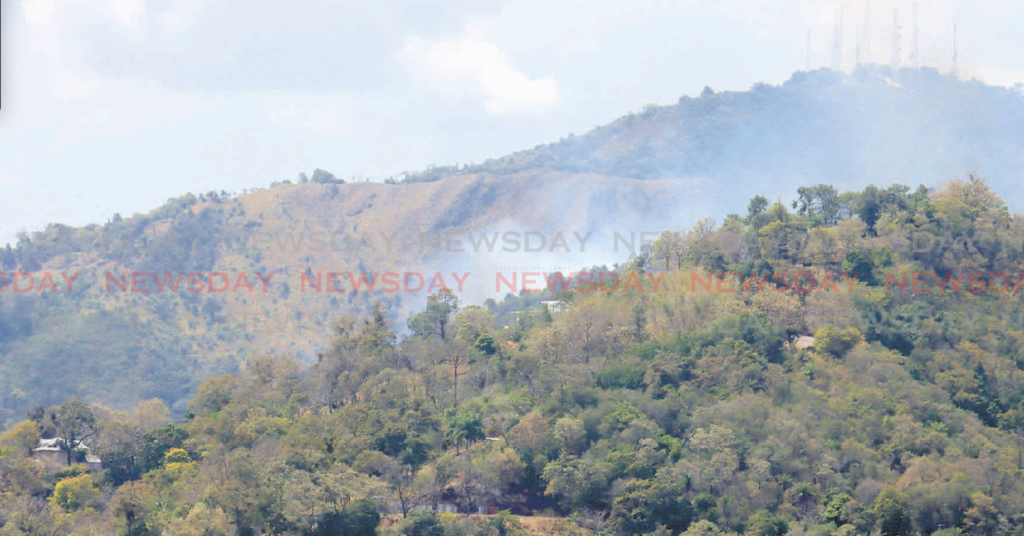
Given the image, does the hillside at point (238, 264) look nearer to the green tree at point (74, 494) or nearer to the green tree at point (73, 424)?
the green tree at point (73, 424)

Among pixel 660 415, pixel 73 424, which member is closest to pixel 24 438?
pixel 73 424

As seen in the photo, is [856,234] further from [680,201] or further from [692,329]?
[680,201]

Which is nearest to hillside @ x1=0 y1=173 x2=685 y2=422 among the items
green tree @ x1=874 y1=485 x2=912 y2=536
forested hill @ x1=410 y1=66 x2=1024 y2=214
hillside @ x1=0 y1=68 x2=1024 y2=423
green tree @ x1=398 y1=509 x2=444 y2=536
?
hillside @ x1=0 y1=68 x2=1024 y2=423

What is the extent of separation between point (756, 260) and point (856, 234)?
461cm

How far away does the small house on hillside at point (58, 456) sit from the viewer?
47.8 meters

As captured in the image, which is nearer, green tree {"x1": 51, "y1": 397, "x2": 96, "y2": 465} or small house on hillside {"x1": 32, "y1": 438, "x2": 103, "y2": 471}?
small house on hillside {"x1": 32, "y1": 438, "x2": 103, "y2": 471}

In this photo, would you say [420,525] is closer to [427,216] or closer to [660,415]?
[660,415]

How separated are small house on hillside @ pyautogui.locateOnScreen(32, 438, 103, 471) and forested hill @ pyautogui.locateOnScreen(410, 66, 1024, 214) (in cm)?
8172

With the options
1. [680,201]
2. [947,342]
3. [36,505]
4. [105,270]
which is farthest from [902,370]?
[680,201]

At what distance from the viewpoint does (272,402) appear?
2089 inches

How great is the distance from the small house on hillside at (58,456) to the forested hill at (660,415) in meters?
0.46

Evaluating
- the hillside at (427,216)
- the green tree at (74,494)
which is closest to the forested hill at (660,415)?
the green tree at (74,494)

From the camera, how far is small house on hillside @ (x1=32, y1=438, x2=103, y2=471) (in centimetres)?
4784

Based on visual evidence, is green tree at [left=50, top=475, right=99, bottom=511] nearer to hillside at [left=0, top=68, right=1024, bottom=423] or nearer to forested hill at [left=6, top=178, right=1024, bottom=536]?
forested hill at [left=6, top=178, right=1024, bottom=536]
